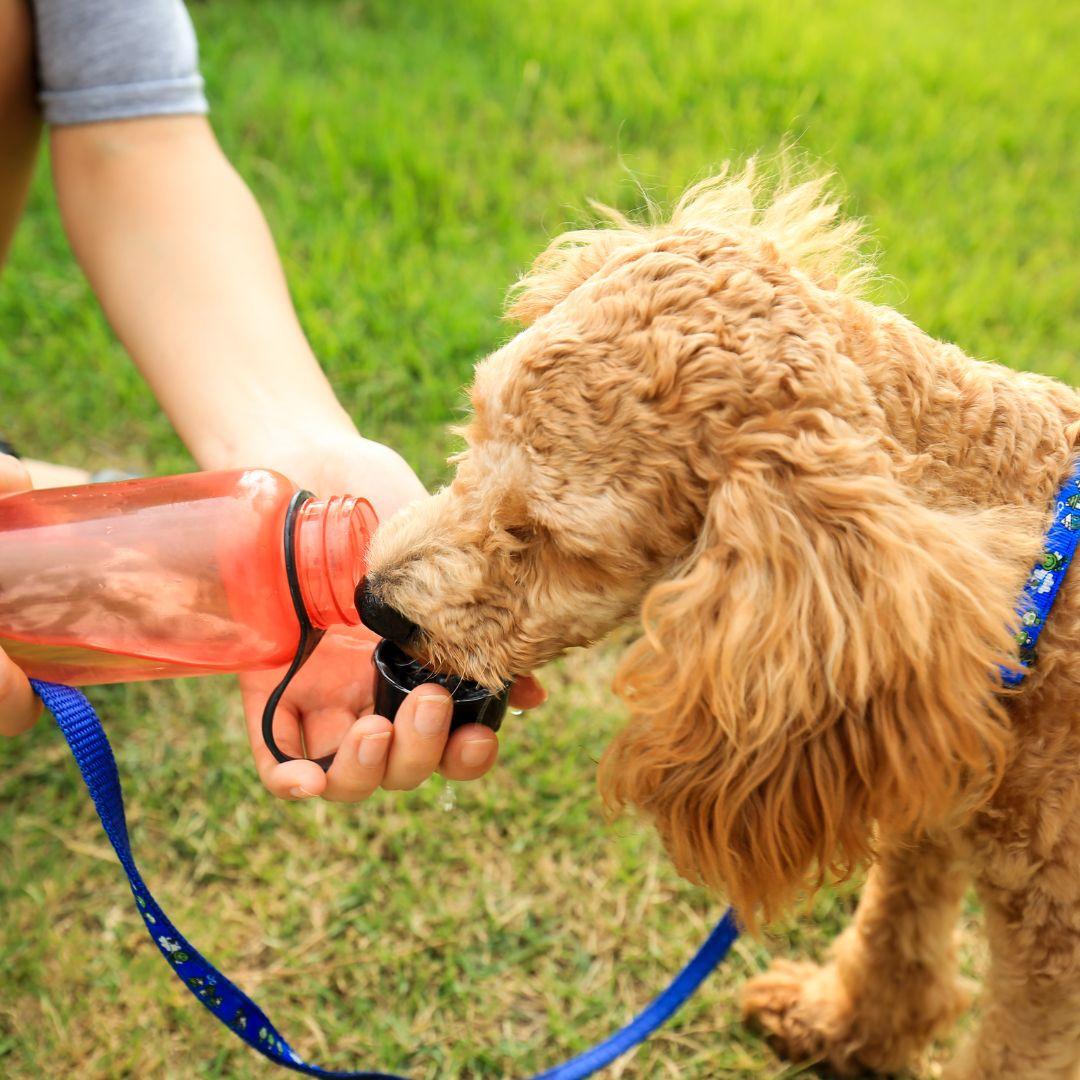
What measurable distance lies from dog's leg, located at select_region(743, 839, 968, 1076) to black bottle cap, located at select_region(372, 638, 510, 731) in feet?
2.54

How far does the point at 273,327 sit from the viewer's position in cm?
214

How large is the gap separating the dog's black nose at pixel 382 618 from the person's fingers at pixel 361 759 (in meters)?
0.12

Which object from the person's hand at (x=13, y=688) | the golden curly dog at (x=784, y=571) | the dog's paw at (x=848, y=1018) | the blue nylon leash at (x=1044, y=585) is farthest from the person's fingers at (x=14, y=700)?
the dog's paw at (x=848, y=1018)

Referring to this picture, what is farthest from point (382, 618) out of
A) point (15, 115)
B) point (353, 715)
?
point (15, 115)

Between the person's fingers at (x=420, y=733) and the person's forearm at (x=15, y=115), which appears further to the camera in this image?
the person's forearm at (x=15, y=115)

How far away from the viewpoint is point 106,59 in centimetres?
222

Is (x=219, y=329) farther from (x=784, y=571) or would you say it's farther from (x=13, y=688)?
(x=784, y=571)

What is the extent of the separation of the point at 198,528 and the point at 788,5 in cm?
477

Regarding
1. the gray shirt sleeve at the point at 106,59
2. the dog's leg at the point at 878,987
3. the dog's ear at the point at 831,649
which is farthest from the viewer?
the gray shirt sleeve at the point at 106,59

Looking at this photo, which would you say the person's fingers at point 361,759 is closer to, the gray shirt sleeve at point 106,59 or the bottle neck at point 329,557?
the bottle neck at point 329,557

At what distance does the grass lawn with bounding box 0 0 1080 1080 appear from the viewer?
2.08m

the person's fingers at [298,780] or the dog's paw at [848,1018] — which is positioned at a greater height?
the person's fingers at [298,780]

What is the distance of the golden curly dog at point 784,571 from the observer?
1.28 metres

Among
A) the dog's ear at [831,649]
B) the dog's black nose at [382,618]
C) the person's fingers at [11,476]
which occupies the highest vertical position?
the dog's ear at [831,649]
